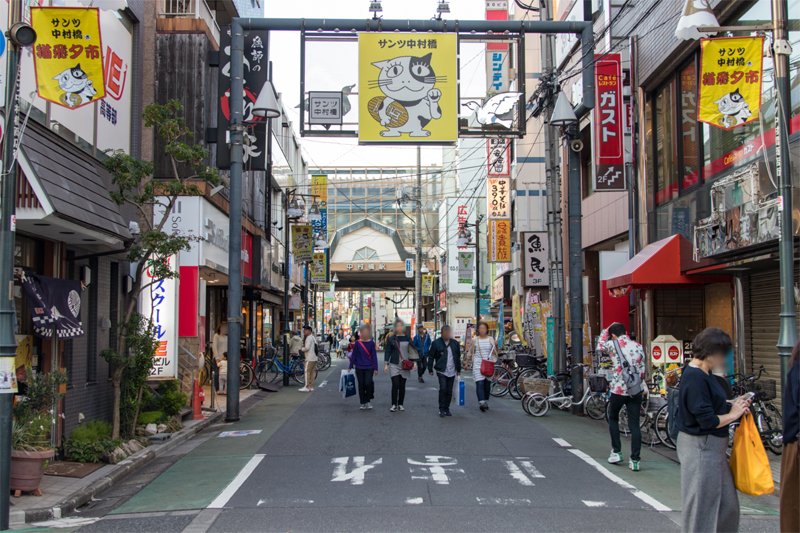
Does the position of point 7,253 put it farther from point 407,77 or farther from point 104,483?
point 407,77

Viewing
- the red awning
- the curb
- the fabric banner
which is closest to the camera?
the curb

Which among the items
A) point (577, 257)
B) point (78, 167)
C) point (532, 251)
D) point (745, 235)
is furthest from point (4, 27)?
point (532, 251)

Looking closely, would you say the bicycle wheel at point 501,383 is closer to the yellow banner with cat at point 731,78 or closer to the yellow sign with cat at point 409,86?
the yellow sign with cat at point 409,86

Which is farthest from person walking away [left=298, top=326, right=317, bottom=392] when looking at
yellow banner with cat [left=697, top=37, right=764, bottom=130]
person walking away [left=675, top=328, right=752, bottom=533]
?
person walking away [left=675, top=328, right=752, bottom=533]

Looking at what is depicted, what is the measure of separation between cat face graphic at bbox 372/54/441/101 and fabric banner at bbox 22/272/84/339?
661 centimetres

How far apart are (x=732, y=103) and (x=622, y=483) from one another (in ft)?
18.7

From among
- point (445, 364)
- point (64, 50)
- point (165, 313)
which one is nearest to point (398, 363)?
point (445, 364)

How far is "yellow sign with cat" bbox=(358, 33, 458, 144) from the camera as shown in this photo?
14438mm

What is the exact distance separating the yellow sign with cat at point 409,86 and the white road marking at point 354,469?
6258 millimetres

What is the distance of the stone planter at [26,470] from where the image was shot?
27.2ft

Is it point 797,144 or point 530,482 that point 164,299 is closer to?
point 530,482

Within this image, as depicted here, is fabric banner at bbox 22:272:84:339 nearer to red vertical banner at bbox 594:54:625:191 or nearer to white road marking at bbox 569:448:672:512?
white road marking at bbox 569:448:672:512

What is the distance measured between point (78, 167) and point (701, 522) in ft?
31.9

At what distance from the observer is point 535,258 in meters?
30.5
